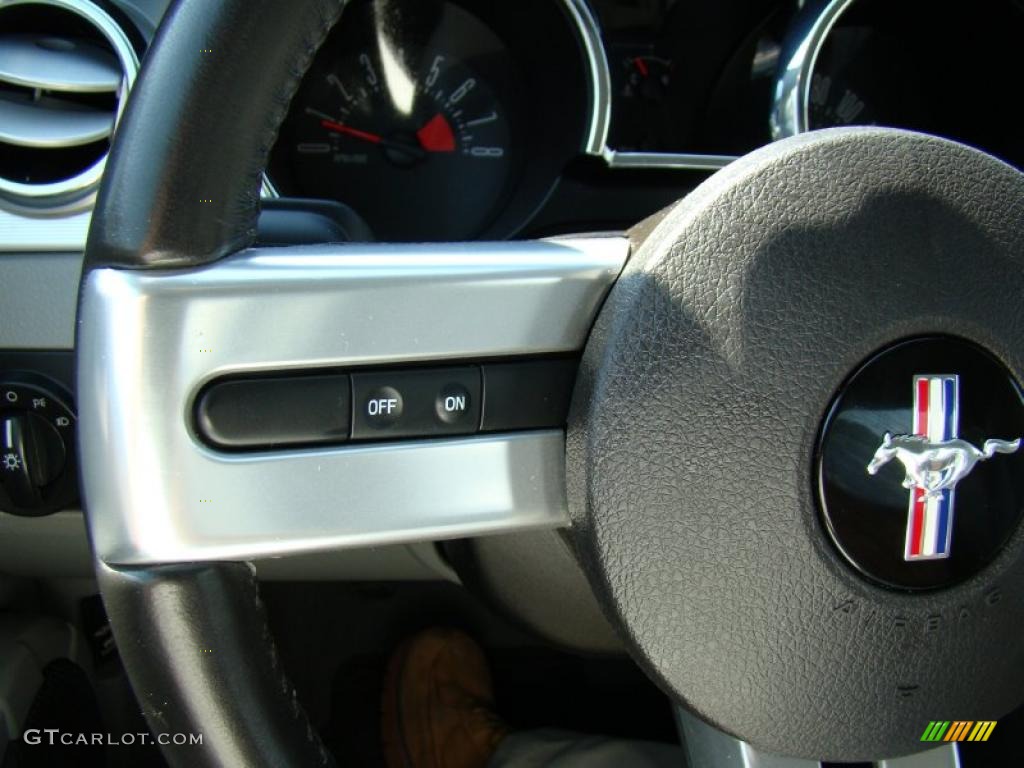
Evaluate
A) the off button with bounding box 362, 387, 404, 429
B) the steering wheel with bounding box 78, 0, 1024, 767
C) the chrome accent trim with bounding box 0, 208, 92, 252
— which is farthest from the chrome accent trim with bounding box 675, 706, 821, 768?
the chrome accent trim with bounding box 0, 208, 92, 252

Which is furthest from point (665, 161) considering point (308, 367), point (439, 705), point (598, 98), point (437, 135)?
point (439, 705)

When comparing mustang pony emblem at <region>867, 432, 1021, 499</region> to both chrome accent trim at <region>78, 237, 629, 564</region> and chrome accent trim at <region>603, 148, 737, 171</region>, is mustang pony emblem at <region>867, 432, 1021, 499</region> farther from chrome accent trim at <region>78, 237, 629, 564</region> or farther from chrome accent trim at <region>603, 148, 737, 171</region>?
chrome accent trim at <region>603, 148, 737, 171</region>

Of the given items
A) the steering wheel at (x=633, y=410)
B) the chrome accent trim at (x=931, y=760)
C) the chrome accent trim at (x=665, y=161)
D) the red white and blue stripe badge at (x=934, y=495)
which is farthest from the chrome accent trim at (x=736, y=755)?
the chrome accent trim at (x=665, y=161)

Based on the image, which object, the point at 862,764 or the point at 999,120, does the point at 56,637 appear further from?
the point at 999,120

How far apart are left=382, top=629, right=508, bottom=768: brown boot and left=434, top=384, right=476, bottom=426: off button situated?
3.78ft

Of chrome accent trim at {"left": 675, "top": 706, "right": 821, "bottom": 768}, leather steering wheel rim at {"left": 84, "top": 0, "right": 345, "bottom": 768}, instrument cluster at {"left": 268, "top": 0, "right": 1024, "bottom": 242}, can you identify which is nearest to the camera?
leather steering wheel rim at {"left": 84, "top": 0, "right": 345, "bottom": 768}

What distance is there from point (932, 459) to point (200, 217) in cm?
46

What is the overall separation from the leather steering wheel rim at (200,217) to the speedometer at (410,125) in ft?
2.91

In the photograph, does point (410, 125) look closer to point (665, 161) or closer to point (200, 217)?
point (665, 161)

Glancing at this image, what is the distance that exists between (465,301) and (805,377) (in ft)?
0.68

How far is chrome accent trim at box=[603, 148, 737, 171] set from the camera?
1271 millimetres

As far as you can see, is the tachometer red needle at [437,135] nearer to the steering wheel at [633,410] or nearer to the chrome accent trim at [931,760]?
the steering wheel at [633,410]

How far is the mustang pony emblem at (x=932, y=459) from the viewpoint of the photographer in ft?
2.22

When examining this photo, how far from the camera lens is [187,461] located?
1.89 ft
